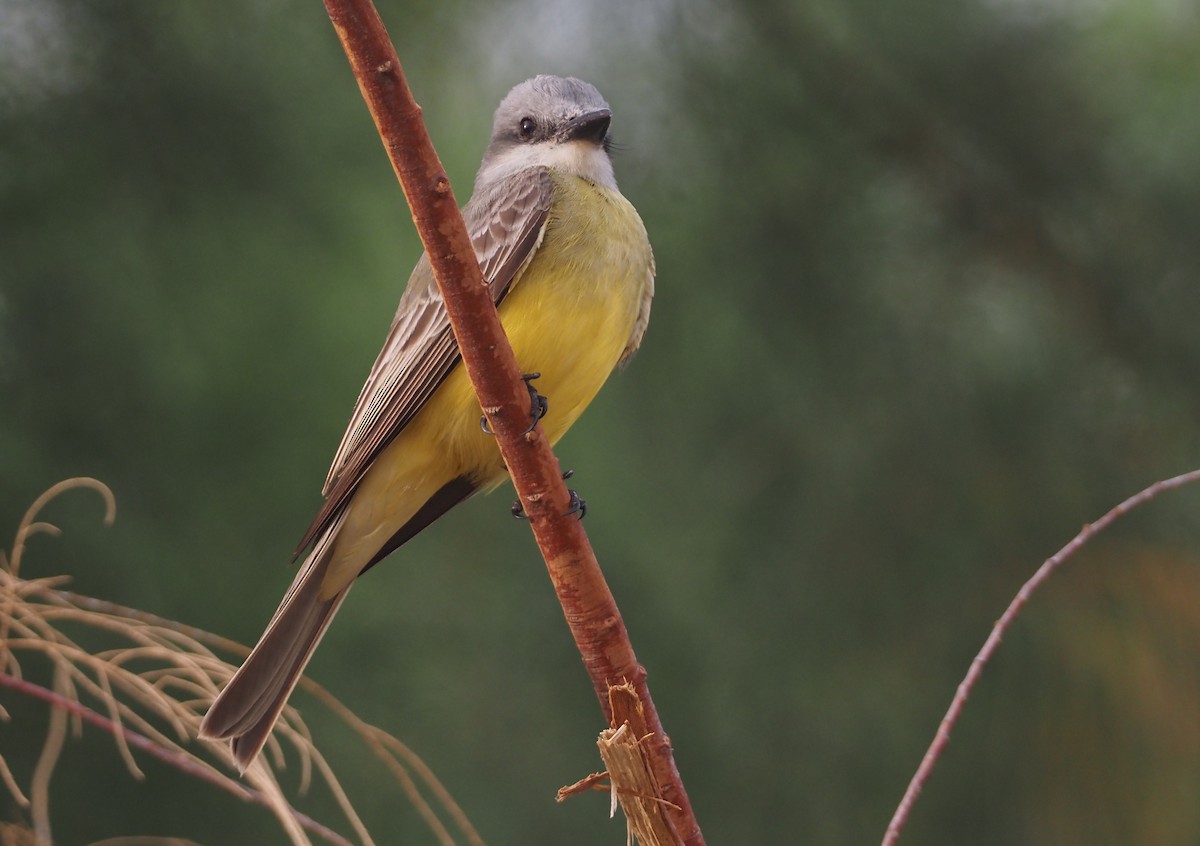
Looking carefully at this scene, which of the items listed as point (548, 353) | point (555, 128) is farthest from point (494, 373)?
point (555, 128)

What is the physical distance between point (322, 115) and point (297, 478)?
0.52 m

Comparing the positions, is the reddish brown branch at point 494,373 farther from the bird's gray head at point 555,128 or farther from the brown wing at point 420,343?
the bird's gray head at point 555,128

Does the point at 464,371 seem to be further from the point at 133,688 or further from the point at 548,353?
the point at 133,688

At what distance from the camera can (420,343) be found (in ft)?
5.43

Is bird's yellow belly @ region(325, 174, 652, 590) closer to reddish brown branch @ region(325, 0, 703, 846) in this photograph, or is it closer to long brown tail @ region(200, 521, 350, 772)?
long brown tail @ region(200, 521, 350, 772)

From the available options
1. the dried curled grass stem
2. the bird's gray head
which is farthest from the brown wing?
the dried curled grass stem

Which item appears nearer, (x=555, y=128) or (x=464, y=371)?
(x=464, y=371)

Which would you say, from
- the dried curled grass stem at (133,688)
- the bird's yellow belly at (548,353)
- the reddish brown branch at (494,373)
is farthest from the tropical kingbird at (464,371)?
the reddish brown branch at (494,373)

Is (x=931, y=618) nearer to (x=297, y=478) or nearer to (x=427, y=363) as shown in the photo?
(x=427, y=363)

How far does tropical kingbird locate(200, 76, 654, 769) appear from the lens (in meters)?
1.60

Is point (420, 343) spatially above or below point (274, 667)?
above

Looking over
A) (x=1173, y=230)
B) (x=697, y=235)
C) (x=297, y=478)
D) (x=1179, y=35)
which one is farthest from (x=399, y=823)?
(x=1179, y=35)

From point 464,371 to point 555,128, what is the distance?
48cm

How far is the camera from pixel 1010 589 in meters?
1.74
